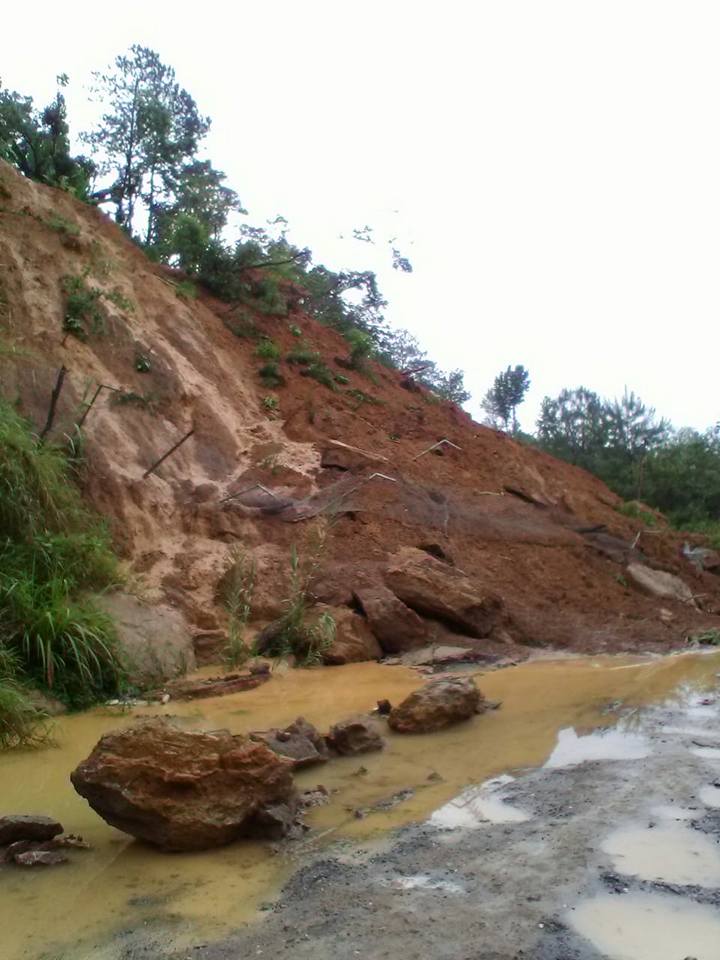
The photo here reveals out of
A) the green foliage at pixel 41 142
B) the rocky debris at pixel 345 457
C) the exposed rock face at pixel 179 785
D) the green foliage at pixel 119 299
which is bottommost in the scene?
the exposed rock face at pixel 179 785

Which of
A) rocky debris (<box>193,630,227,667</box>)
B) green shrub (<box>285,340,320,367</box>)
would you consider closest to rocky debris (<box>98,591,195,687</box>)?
rocky debris (<box>193,630,227,667</box>)

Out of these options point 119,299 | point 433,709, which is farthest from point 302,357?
point 433,709

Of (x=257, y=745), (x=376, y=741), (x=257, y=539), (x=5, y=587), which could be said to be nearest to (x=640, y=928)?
(x=257, y=745)

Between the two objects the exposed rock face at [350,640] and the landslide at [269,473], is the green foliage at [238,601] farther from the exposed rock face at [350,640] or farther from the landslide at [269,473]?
the exposed rock face at [350,640]

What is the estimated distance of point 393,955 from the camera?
2.81 metres

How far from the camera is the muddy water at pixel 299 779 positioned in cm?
328

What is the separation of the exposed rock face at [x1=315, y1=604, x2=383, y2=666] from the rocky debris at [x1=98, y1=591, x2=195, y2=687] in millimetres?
1476

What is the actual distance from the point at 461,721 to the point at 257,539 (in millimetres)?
5194

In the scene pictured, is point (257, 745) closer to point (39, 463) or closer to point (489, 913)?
point (489, 913)

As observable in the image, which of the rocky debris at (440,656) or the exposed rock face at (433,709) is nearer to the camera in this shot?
the exposed rock face at (433,709)

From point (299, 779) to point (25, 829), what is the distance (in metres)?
1.57

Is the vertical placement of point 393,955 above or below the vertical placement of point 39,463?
below

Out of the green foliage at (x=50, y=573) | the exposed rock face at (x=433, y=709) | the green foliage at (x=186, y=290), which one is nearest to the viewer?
the exposed rock face at (x=433, y=709)

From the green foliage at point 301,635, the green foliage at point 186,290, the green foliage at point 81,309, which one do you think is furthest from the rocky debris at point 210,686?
the green foliage at point 186,290
